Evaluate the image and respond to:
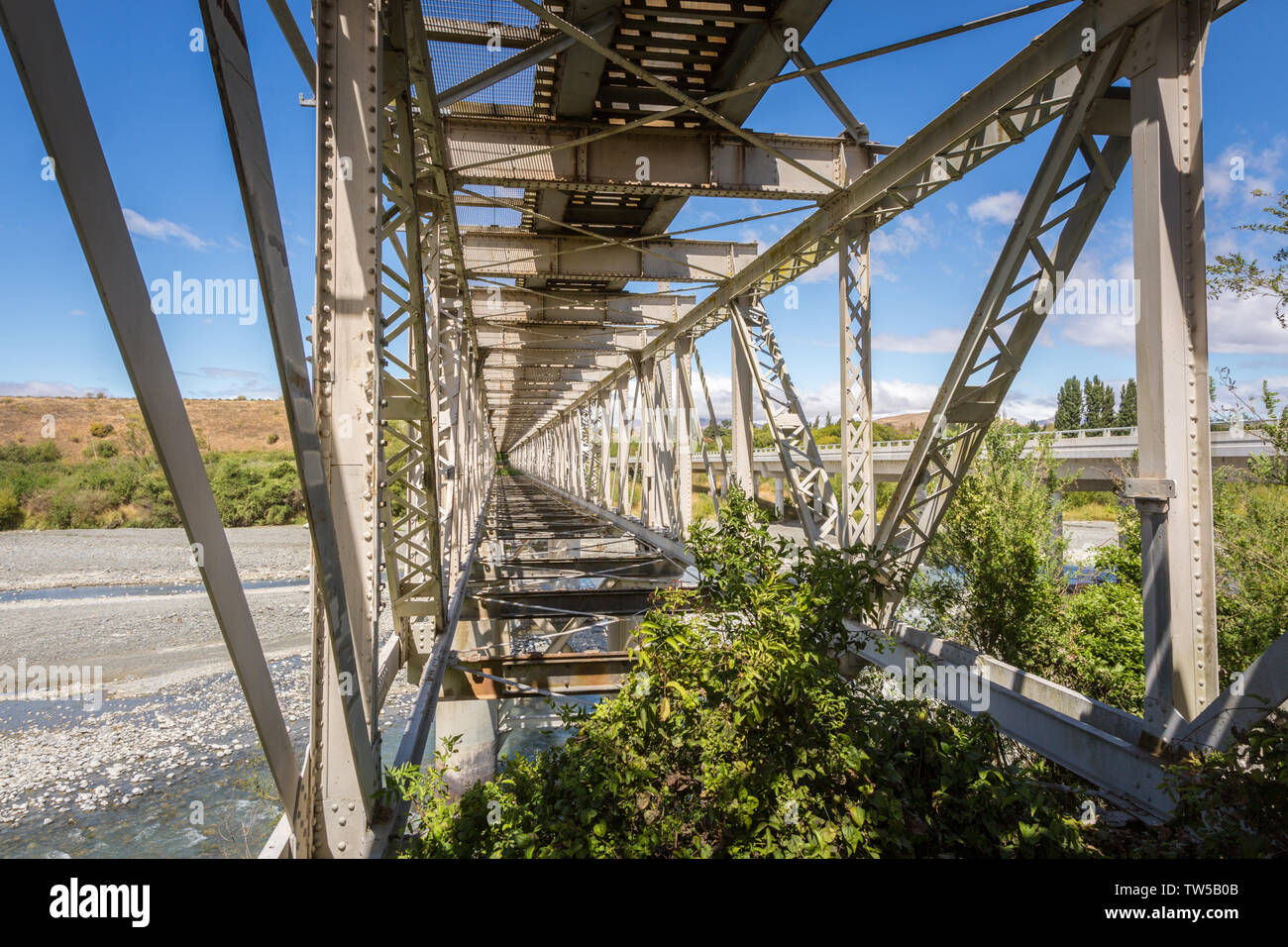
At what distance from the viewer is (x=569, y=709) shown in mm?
4496

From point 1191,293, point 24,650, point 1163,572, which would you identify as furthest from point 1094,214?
point 24,650

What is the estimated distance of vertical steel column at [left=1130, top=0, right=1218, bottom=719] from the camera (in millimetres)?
3881

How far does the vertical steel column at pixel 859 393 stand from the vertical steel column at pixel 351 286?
485cm

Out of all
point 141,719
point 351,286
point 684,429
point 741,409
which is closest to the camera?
point 351,286

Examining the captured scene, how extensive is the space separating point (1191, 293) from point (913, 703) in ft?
8.98

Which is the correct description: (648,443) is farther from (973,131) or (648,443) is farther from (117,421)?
(117,421)

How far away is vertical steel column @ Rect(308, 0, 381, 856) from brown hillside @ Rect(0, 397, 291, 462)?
34632mm

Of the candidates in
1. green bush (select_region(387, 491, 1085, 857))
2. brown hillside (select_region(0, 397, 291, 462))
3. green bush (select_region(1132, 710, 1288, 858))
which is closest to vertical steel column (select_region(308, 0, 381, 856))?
green bush (select_region(387, 491, 1085, 857))

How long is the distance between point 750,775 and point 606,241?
7019mm

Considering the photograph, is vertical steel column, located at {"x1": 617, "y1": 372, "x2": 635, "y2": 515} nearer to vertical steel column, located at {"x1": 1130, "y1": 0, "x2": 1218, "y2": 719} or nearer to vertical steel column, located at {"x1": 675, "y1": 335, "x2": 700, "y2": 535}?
vertical steel column, located at {"x1": 675, "y1": 335, "x2": 700, "y2": 535}

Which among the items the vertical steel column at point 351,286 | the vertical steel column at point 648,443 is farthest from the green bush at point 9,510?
the vertical steel column at point 351,286

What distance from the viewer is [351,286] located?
11.3 feet

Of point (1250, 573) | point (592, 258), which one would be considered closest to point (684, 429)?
point (592, 258)
